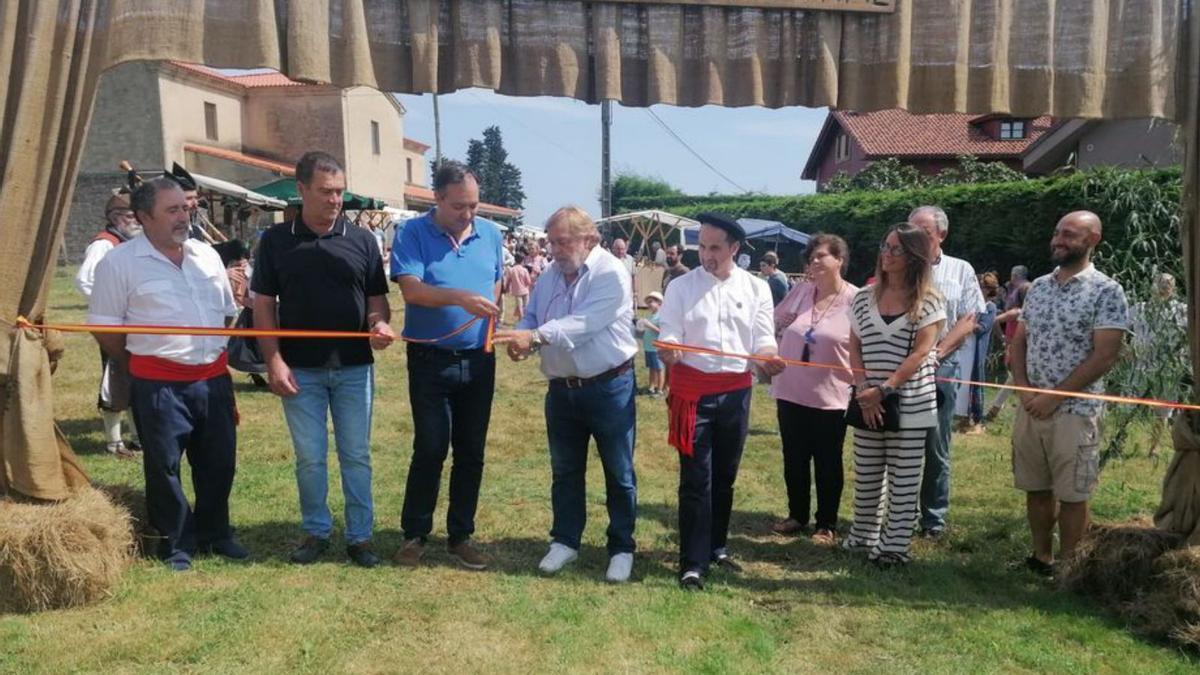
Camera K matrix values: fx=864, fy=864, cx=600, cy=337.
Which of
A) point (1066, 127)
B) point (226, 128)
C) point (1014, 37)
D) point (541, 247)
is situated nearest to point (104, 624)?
point (1014, 37)

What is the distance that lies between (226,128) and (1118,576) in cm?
3612

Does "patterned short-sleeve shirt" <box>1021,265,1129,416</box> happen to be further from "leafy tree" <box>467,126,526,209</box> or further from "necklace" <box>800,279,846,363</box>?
"leafy tree" <box>467,126,526,209</box>

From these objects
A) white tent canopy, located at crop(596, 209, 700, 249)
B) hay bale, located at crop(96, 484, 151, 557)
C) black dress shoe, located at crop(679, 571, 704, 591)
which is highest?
white tent canopy, located at crop(596, 209, 700, 249)

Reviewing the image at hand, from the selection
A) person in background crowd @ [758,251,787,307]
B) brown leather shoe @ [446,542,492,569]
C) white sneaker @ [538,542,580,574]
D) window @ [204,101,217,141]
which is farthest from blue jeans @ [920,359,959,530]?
window @ [204,101,217,141]

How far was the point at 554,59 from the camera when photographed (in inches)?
162

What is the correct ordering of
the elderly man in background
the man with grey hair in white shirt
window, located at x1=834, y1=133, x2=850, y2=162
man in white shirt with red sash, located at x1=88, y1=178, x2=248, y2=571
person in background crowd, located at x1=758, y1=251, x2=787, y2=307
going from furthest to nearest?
1. window, located at x1=834, y1=133, x2=850, y2=162
2. person in background crowd, located at x1=758, y1=251, x2=787, y2=307
3. the man with grey hair in white shirt
4. the elderly man in background
5. man in white shirt with red sash, located at x1=88, y1=178, x2=248, y2=571

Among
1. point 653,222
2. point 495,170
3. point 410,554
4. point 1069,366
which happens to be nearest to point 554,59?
point 410,554

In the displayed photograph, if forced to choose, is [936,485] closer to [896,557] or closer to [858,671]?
[896,557]

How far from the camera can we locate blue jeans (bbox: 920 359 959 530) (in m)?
5.32

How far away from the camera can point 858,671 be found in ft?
11.8

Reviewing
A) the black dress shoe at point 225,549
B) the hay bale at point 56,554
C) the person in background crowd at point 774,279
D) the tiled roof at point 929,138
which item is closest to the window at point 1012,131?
the tiled roof at point 929,138

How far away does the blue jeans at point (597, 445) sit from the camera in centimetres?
446

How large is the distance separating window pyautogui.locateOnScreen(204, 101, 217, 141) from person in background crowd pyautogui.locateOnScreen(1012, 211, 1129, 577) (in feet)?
112

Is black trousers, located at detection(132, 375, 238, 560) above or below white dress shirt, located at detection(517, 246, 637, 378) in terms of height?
below
